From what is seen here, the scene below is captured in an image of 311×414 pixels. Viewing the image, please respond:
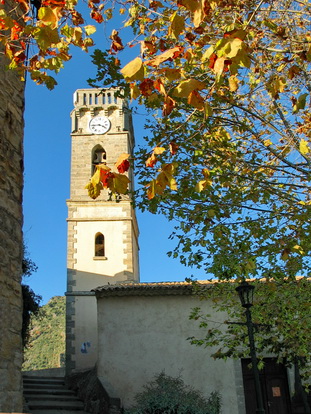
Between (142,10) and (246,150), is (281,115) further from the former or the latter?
(142,10)

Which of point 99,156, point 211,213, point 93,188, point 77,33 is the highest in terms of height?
point 99,156

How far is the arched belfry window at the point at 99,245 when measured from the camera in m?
23.7

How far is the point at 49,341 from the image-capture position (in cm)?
5212

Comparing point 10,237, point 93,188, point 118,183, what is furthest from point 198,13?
point 10,237

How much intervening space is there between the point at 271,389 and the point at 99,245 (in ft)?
36.7

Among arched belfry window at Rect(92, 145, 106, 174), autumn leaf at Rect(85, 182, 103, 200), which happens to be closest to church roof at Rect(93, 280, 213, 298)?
arched belfry window at Rect(92, 145, 106, 174)

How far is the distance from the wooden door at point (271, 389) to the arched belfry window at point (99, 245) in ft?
33.1

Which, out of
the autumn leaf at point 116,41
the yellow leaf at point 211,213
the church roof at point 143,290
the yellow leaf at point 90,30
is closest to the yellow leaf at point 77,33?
the yellow leaf at point 90,30

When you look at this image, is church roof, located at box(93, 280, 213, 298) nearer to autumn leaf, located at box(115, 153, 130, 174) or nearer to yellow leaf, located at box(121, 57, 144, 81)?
autumn leaf, located at box(115, 153, 130, 174)

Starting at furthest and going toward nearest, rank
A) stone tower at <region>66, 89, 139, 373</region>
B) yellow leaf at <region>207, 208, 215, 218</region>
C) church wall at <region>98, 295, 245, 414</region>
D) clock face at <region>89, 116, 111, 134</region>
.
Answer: clock face at <region>89, 116, 111, 134</region>
stone tower at <region>66, 89, 139, 373</region>
church wall at <region>98, 295, 245, 414</region>
yellow leaf at <region>207, 208, 215, 218</region>

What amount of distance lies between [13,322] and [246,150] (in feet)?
17.6

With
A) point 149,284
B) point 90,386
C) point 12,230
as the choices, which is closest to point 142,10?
point 12,230

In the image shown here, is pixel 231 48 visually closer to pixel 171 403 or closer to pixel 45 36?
pixel 45 36

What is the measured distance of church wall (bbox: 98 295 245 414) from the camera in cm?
1498
